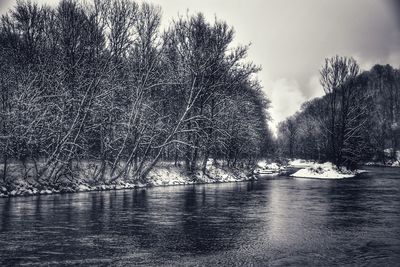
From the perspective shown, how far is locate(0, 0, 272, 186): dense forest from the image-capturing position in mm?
27516

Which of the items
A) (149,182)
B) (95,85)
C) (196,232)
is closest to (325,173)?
(149,182)

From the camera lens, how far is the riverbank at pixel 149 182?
25297mm

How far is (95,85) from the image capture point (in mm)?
29641

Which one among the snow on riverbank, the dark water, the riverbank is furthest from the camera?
the snow on riverbank

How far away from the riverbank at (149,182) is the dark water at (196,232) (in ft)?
9.13

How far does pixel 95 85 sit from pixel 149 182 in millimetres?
9796

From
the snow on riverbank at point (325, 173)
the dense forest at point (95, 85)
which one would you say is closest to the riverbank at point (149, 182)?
the dense forest at point (95, 85)

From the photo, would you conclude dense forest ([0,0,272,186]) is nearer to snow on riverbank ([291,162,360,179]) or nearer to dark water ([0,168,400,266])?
dark water ([0,168,400,266])

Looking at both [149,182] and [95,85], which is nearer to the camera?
[95,85]

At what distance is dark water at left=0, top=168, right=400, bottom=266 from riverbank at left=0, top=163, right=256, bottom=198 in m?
2.78

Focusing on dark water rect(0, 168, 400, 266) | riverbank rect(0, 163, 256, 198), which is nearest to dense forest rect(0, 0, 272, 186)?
riverbank rect(0, 163, 256, 198)

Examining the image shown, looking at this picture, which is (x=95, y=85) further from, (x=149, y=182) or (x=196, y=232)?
(x=196, y=232)

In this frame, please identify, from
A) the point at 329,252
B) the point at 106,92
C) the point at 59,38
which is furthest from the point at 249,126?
the point at 329,252

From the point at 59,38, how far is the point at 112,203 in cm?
1739
